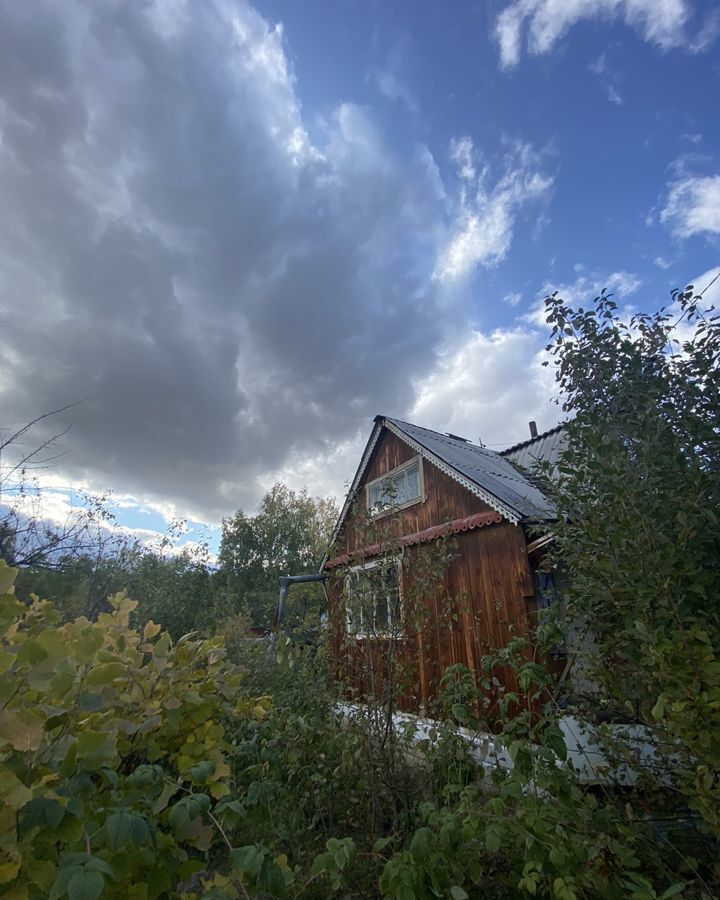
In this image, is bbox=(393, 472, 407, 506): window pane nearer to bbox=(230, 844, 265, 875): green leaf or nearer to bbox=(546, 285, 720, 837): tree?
bbox=(546, 285, 720, 837): tree

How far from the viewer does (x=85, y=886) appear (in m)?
0.72

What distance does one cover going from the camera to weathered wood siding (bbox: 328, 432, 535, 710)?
144 inches

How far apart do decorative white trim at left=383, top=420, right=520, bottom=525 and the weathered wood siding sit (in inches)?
7.5

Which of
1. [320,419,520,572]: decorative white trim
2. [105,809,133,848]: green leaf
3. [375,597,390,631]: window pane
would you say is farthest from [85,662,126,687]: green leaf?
[320,419,520,572]: decorative white trim

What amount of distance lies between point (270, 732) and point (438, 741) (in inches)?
47.4

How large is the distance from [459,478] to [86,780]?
6965mm

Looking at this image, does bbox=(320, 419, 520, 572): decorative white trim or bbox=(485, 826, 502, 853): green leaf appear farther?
bbox=(320, 419, 520, 572): decorative white trim

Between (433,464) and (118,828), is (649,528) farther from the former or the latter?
(433,464)

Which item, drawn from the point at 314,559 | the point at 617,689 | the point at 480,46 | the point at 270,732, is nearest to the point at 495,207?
the point at 480,46

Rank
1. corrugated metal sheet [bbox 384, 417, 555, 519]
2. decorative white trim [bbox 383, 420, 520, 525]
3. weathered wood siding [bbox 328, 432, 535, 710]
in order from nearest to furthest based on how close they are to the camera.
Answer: weathered wood siding [bbox 328, 432, 535, 710] < decorative white trim [bbox 383, 420, 520, 525] < corrugated metal sheet [bbox 384, 417, 555, 519]

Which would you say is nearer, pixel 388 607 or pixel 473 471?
pixel 388 607

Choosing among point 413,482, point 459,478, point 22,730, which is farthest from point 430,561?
point 413,482

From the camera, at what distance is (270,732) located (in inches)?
121

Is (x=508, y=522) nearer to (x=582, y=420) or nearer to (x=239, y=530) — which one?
(x=582, y=420)
